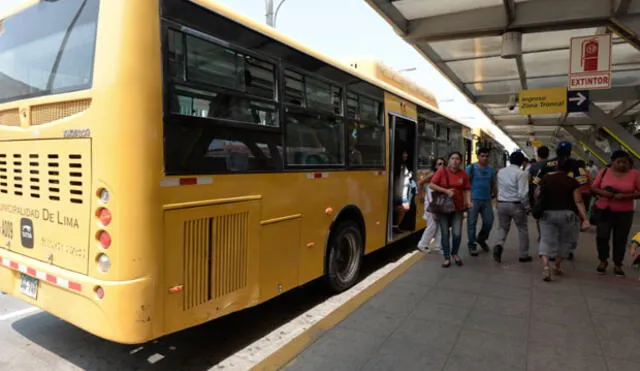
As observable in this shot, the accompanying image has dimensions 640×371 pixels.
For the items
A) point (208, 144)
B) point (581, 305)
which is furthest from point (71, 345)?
point (581, 305)

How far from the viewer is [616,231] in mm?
5664

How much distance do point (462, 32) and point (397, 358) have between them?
6.22 metres

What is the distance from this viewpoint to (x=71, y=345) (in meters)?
3.64

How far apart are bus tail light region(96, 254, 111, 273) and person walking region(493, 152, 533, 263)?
18.3 feet

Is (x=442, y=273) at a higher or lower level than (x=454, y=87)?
lower

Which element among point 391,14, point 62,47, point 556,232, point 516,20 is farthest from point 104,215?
point 516,20

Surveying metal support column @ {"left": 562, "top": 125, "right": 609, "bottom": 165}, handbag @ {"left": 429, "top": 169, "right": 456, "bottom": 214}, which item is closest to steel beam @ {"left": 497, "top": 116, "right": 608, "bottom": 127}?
metal support column @ {"left": 562, "top": 125, "right": 609, "bottom": 165}

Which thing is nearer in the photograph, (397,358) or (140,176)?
(140,176)

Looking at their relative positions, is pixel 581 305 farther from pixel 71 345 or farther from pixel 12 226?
pixel 12 226

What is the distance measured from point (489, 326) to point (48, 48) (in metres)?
4.56

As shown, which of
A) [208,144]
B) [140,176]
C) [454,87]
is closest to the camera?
[140,176]

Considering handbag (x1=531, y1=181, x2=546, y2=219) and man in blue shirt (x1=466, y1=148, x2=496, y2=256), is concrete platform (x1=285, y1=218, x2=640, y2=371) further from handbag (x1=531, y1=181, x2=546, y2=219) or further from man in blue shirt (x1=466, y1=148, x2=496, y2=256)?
man in blue shirt (x1=466, y1=148, x2=496, y2=256)

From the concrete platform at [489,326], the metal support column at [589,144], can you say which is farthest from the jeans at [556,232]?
the metal support column at [589,144]

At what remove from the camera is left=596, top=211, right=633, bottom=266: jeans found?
5.58 m
